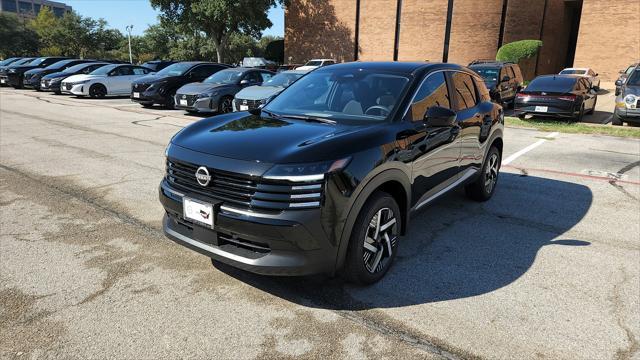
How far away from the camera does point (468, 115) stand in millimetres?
4965

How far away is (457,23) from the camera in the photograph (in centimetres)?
3597

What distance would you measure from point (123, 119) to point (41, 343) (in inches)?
428

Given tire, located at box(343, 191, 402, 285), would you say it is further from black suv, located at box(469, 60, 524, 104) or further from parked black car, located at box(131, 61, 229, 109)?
parked black car, located at box(131, 61, 229, 109)

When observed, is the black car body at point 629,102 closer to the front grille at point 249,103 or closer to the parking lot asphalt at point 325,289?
the parking lot asphalt at point 325,289

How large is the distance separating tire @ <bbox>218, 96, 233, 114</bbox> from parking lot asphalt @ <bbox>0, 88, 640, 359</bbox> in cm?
778

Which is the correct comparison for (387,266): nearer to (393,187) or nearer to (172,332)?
(393,187)

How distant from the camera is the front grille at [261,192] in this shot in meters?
2.86

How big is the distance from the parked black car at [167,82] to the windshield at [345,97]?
12167 millimetres

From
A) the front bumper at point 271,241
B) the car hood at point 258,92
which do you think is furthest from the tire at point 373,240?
the car hood at point 258,92

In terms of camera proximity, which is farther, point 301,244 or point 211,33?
point 211,33

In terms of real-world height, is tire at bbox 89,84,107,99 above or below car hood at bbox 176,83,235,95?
below

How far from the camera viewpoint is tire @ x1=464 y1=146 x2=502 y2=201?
564 centimetres

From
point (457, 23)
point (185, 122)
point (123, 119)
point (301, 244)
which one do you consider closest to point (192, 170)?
point (301, 244)

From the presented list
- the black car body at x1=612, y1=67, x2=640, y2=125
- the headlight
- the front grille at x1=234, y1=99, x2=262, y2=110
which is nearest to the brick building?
the black car body at x1=612, y1=67, x2=640, y2=125
